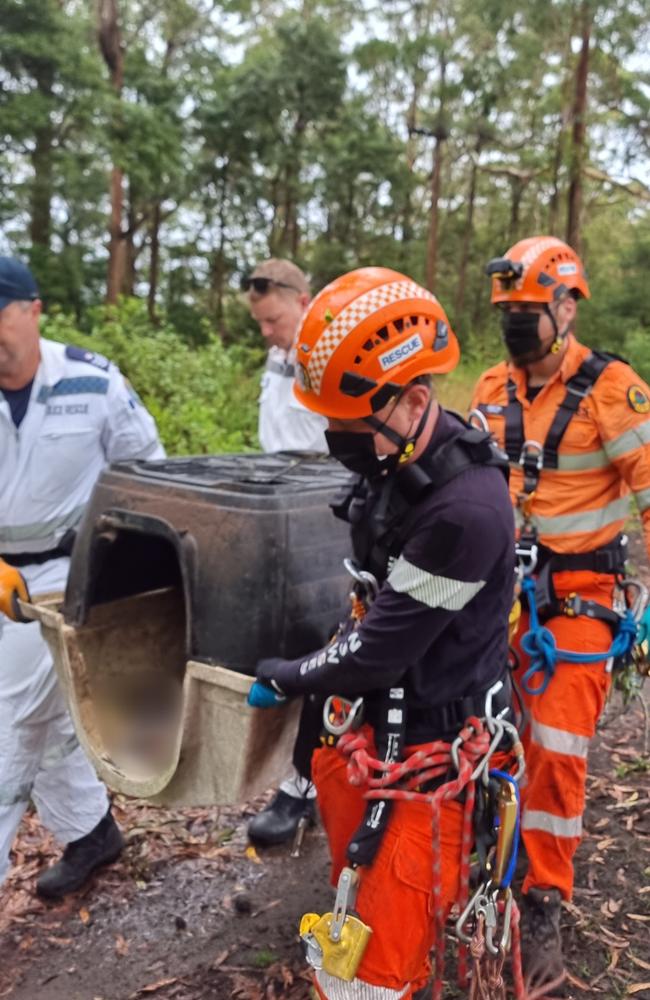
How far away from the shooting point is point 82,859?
3.52 metres

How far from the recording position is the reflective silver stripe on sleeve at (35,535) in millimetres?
3199

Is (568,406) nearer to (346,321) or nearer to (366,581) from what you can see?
(366,581)

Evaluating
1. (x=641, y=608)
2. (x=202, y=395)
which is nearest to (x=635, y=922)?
(x=641, y=608)

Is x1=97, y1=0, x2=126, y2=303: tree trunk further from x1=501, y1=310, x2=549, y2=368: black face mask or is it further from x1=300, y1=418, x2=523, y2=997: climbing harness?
x1=300, y1=418, x2=523, y2=997: climbing harness

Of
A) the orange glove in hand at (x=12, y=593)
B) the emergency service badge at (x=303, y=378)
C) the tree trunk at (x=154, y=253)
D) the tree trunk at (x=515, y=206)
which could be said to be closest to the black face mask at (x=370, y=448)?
the emergency service badge at (x=303, y=378)

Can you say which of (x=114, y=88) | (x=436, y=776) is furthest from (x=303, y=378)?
(x=114, y=88)

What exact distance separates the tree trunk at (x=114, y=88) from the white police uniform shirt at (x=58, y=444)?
547 inches

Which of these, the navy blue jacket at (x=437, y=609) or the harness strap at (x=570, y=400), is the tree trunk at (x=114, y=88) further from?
the navy blue jacket at (x=437, y=609)

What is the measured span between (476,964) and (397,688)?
0.73 metres

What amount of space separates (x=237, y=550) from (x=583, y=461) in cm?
142

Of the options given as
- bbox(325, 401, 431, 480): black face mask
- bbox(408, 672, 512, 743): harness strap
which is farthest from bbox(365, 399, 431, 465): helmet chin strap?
bbox(408, 672, 512, 743): harness strap

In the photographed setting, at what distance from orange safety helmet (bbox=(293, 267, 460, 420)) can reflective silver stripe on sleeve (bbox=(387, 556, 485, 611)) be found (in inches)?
14.6

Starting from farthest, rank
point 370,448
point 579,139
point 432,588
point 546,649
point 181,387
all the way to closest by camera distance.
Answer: point 579,139, point 181,387, point 546,649, point 370,448, point 432,588

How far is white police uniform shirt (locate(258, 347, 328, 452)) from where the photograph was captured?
13.4 ft
